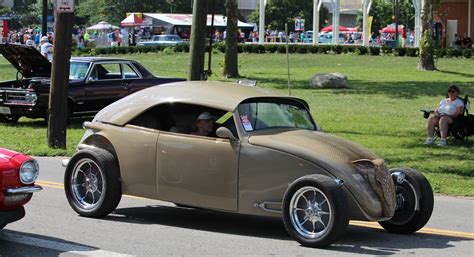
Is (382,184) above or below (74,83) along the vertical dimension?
below

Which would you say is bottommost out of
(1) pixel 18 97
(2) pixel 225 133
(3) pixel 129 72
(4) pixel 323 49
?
(1) pixel 18 97

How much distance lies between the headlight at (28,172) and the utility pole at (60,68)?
7.54 meters

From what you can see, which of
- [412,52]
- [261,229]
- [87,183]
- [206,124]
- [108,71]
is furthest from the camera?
[412,52]

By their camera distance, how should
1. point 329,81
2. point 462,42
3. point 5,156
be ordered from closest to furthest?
point 5,156
point 329,81
point 462,42

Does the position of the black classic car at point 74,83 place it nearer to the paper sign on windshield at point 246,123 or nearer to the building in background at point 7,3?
the paper sign on windshield at point 246,123

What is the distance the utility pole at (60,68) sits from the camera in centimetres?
1388

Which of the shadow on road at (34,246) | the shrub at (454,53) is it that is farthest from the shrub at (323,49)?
the shadow on road at (34,246)

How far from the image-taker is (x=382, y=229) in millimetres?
8039

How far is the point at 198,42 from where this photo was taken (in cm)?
1569

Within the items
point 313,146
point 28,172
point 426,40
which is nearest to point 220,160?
point 313,146

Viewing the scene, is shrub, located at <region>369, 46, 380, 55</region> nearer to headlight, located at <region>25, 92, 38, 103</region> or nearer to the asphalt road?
headlight, located at <region>25, 92, 38, 103</region>

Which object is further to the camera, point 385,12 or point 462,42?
point 385,12

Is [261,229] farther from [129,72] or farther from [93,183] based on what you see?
[129,72]

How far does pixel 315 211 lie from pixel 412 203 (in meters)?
1.28
